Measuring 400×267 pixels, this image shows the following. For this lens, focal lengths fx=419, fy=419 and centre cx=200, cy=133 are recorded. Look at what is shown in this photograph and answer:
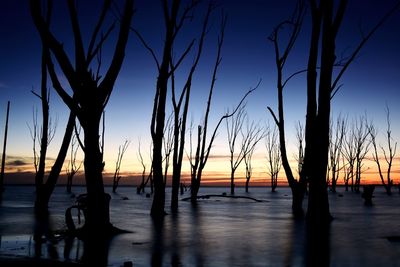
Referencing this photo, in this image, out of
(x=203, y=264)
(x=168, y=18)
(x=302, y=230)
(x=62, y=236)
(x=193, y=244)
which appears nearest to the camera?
(x=203, y=264)

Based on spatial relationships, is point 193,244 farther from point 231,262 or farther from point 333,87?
point 333,87

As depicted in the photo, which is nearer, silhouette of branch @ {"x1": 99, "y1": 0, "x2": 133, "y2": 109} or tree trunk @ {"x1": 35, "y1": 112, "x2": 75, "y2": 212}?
silhouette of branch @ {"x1": 99, "y1": 0, "x2": 133, "y2": 109}

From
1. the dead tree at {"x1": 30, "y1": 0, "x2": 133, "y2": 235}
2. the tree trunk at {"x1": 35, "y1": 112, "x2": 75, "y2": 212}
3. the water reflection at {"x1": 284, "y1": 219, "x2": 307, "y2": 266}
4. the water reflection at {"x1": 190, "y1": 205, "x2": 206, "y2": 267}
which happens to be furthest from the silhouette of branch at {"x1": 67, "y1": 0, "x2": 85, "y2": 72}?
the tree trunk at {"x1": 35, "y1": 112, "x2": 75, "y2": 212}

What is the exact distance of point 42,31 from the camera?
277 inches

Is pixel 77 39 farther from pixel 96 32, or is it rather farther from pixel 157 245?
pixel 157 245

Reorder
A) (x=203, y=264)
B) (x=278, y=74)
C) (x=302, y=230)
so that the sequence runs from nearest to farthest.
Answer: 1. (x=203, y=264)
2. (x=302, y=230)
3. (x=278, y=74)

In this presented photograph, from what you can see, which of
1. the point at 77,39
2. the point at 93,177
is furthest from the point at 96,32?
the point at 93,177

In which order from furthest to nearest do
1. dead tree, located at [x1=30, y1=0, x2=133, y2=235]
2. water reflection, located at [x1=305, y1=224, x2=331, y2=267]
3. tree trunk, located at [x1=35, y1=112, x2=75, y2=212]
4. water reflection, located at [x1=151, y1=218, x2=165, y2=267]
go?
1. tree trunk, located at [x1=35, y1=112, x2=75, y2=212]
2. dead tree, located at [x1=30, y1=0, x2=133, y2=235]
3. water reflection, located at [x1=305, y1=224, x2=331, y2=267]
4. water reflection, located at [x1=151, y1=218, x2=165, y2=267]

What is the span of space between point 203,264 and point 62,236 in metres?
3.29

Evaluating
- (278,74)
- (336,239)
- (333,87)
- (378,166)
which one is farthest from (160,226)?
(378,166)

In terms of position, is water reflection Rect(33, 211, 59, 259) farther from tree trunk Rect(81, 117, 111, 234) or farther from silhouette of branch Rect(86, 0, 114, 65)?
silhouette of branch Rect(86, 0, 114, 65)

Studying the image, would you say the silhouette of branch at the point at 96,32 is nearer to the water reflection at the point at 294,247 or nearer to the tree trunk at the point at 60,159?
the tree trunk at the point at 60,159

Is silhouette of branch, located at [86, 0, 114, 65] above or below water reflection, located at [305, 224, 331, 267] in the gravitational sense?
above

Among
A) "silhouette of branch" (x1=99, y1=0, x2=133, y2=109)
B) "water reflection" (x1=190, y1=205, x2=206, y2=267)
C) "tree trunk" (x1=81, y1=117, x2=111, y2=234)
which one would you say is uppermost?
"silhouette of branch" (x1=99, y1=0, x2=133, y2=109)
